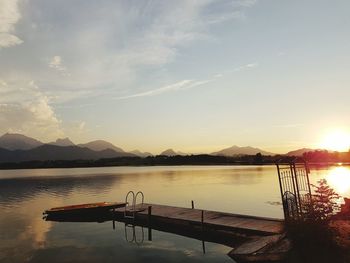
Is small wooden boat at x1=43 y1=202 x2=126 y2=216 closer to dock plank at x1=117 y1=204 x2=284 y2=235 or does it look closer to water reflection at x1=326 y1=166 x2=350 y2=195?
dock plank at x1=117 y1=204 x2=284 y2=235

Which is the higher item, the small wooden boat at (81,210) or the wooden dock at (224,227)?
the small wooden boat at (81,210)

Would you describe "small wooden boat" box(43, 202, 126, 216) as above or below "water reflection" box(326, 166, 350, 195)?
above

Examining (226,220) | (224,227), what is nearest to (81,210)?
(226,220)

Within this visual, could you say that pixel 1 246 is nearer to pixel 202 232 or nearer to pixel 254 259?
pixel 202 232

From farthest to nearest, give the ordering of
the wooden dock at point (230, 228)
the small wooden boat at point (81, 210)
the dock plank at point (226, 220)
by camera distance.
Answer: the small wooden boat at point (81, 210) → the dock plank at point (226, 220) → the wooden dock at point (230, 228)

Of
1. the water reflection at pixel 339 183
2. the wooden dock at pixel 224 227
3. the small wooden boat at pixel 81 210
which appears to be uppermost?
the small wooden boat at pixel 81 210

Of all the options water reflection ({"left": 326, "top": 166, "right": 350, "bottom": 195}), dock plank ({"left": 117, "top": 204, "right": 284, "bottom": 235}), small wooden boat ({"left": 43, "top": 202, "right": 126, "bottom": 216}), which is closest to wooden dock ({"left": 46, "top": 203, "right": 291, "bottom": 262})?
dock plank ({"left": 117, "top": 204, "right": 284, "bottom": 235})

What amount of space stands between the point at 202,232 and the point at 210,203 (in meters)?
28.7

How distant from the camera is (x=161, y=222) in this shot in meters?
32.3

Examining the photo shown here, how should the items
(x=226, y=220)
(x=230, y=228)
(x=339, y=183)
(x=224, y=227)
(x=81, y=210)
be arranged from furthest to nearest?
(x=339, y=183) < (x=81, y=210) < (x=226, y=220) < (x=224, y=227) < (x=230, y=228)

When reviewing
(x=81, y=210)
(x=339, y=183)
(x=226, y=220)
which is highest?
(x=81, y=210)

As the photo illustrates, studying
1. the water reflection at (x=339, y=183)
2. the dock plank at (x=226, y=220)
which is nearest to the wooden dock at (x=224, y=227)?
the dock plank at (x=226, y=220)

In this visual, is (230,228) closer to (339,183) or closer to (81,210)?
(81,210)

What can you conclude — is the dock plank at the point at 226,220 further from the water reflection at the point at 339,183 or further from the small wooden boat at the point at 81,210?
the water reflection at the point at 339,183
